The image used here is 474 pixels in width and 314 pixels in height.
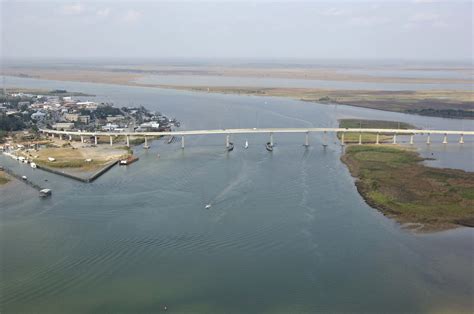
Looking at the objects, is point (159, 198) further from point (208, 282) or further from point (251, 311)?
point (251, 311)

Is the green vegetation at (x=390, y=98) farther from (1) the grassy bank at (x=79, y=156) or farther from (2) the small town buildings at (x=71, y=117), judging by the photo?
(1) the grassy bank at (x=79, y=156)

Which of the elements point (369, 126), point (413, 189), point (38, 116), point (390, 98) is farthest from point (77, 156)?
point (390, 98)

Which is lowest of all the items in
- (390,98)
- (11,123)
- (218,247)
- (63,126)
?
(218,247)

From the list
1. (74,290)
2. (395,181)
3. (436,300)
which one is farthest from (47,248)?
(395,181)

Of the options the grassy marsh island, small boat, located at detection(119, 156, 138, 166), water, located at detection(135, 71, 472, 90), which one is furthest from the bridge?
water, located at detection(135, 71, 472, 90)

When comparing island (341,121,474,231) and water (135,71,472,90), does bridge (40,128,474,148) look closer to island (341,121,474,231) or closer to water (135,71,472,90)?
island (341,121,474,231)

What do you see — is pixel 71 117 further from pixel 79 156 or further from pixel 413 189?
pixel 413 189
